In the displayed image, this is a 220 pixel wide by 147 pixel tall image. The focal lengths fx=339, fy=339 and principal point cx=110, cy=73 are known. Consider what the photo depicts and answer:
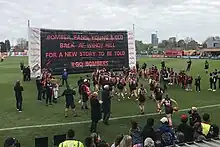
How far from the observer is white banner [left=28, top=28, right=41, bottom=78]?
1070 inches

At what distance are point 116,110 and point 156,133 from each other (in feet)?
28.6

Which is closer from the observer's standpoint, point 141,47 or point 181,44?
point 141,47

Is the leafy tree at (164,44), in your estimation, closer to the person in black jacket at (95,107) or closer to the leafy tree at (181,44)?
the leafy tree at (181,44)

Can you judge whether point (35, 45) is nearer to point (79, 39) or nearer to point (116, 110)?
point (79, 39)

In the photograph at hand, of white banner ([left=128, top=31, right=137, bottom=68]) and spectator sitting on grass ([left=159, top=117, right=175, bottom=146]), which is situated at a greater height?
white banner ([left=128, top=31, right=137, bottom=68])

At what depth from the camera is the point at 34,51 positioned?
27.4 meters

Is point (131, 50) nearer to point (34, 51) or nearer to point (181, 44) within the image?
point (34, 51)

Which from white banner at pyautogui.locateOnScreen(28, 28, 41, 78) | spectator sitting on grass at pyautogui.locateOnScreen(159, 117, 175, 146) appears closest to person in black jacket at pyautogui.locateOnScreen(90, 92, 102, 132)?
spectator sitting on grass at pyautogui.locateOnScreen(159, 117, 175, 146)

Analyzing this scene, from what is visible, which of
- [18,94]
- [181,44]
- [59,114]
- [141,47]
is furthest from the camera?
[181,44]

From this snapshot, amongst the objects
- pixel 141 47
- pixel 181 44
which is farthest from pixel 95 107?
pixel 181 44

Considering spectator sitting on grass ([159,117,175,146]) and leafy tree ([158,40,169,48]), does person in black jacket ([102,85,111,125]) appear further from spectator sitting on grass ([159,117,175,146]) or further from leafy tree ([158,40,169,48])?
leafy tree ([158,40,169,48])

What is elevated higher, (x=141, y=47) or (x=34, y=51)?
(x=141, y=47)

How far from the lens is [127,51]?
105ft

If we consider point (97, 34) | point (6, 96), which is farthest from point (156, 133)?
point (97, 34)
